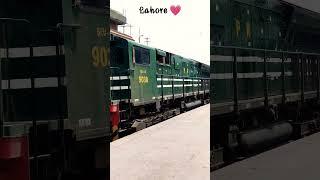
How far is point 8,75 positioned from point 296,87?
269 inches

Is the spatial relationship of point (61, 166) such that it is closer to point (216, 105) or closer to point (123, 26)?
point (123, 26)

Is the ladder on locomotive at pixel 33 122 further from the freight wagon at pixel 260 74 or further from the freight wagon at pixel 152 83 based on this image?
the freight wagon at pixel 260 74

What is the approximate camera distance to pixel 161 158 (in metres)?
3.66

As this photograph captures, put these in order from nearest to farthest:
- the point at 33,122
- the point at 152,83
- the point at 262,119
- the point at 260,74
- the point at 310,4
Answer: the point at 33,122
the point at 310,4
the point at 260,74
the point at 262,119
the point at 152,83

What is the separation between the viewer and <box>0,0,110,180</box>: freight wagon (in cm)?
253

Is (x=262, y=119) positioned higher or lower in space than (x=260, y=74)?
lower

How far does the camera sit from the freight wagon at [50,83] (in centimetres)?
253

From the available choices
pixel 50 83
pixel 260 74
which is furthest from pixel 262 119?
pixel 50 83

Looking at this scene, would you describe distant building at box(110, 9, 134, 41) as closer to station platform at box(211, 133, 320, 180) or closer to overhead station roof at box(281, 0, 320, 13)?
station platform at box(211, 133, 320, 180)

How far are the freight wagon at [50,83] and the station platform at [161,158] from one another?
52 centimetres

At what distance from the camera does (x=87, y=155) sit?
301 cm

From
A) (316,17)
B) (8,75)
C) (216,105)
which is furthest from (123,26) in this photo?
(316,17)

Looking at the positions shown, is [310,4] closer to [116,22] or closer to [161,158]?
[161,158]

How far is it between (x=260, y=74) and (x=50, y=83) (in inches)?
176
